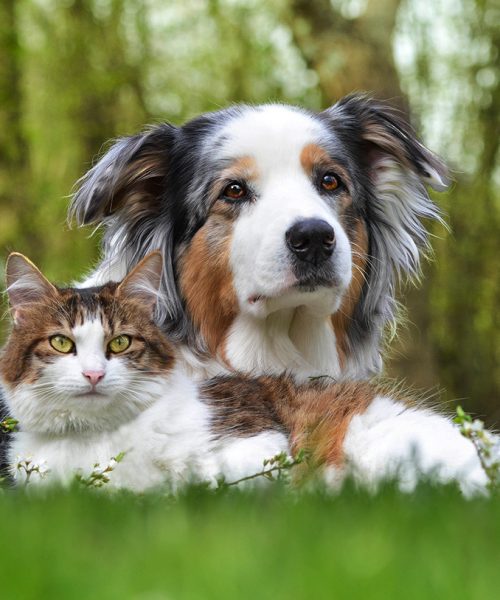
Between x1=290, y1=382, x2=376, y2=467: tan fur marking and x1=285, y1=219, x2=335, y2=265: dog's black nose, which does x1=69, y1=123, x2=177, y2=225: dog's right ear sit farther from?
x1=290, y1=382, x2=376, y2=467: tan fur marking

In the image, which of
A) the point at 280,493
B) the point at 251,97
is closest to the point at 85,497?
the point at 280,493

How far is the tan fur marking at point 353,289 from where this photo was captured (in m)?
5.92

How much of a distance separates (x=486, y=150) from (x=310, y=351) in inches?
458

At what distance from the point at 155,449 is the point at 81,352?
0.54m

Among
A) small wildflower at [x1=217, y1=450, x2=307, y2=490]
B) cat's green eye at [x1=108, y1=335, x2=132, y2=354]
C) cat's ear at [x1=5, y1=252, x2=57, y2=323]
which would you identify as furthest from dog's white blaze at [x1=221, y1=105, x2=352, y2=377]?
small wildflower at [x1=217, y1=450, x2=307, y2=490]

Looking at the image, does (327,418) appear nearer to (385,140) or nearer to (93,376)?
(93,376)

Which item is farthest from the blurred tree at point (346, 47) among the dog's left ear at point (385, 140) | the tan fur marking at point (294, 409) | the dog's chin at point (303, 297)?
the tan fur marking at point (294, 409)

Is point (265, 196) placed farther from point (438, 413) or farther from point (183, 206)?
point (438, 413)

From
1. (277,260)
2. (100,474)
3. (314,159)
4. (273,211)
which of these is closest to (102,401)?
(100,474)

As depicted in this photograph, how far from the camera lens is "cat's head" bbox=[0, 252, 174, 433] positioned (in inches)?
173

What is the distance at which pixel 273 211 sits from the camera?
526 cm

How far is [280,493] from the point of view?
3.02 m

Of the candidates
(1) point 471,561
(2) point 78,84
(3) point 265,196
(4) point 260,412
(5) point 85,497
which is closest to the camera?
(1) point 471,561

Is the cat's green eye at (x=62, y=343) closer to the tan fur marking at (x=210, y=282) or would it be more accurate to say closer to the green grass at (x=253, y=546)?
the tan fur marking at (x=210, y=282)
